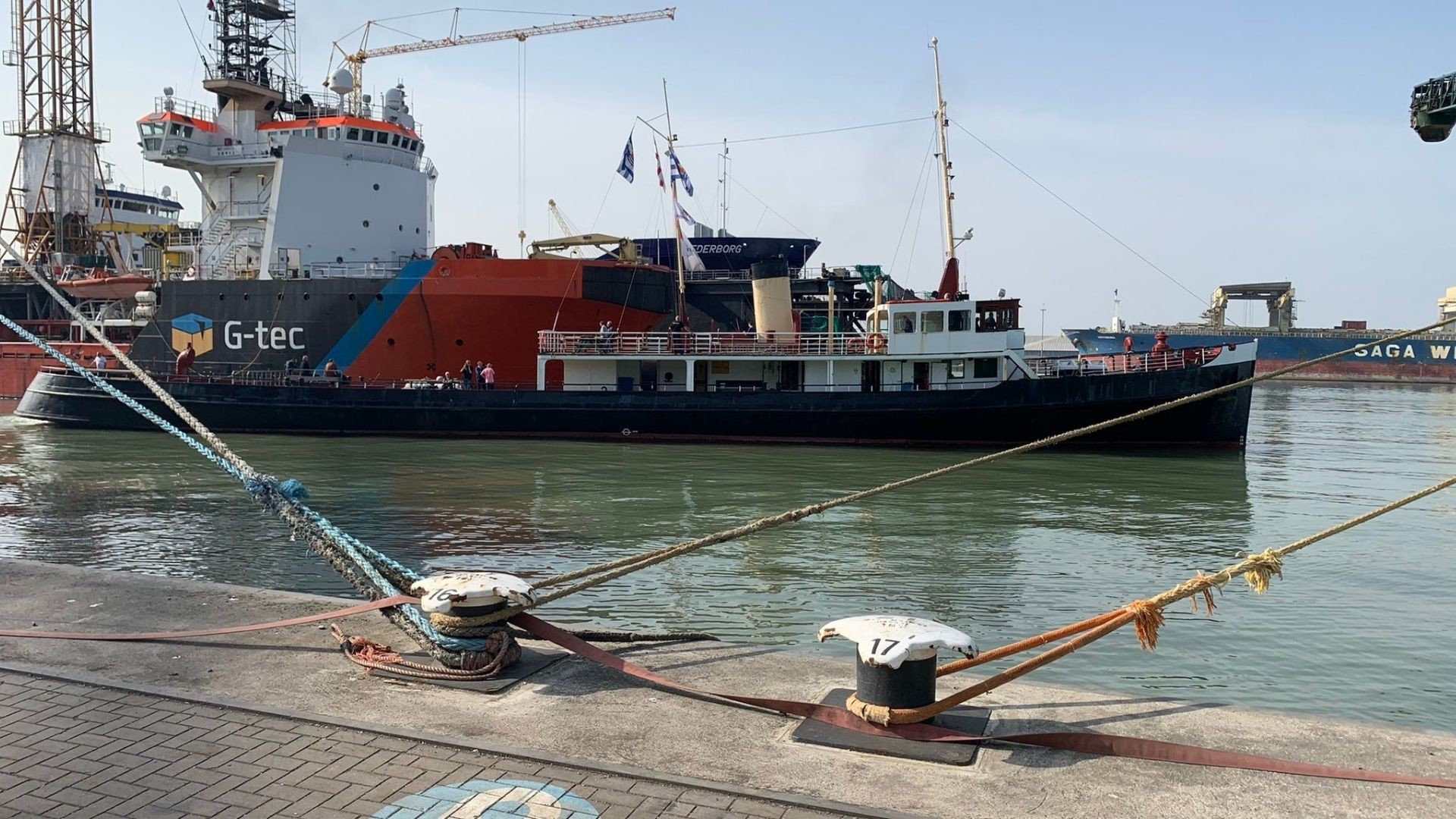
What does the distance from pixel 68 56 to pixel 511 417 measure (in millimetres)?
37097

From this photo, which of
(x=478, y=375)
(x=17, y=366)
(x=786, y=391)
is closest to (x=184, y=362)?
(x=478, y=375)

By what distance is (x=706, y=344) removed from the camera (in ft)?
89.3

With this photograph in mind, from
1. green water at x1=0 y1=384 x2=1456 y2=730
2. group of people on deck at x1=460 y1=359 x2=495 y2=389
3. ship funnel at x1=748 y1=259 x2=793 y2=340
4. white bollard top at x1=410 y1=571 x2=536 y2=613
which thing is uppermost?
ship funnel at x1=748 y1=259 x2=793 y2=340

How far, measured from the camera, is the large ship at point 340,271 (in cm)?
2738

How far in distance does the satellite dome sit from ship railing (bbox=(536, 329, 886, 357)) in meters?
13.0

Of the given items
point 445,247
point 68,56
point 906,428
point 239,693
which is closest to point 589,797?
point 239,693

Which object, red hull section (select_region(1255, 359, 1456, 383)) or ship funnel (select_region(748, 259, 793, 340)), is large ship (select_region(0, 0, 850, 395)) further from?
red hull section (select_region(1255, 359, 1456, 383))

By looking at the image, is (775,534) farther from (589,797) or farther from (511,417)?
(511,417)

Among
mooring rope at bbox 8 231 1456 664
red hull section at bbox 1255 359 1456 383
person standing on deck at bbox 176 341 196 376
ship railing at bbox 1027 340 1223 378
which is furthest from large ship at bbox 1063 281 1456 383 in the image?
mooring rope at bbox 8 231 1456 664

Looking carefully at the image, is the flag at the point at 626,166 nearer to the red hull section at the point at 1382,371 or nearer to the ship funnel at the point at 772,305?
the ship funnel at the point at 772,305

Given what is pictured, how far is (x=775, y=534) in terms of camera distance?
1365cm

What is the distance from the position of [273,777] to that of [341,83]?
3356 centimetres

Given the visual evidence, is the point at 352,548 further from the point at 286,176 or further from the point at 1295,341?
the point at 1295,341

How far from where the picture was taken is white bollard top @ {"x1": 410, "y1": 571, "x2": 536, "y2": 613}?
5.61m
